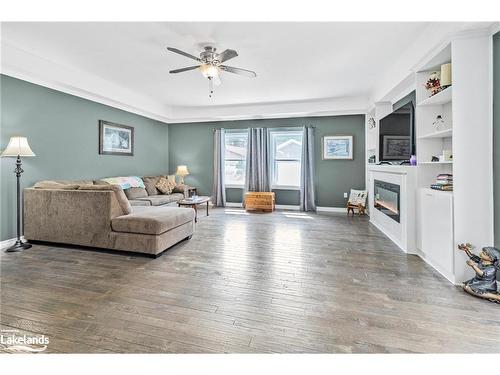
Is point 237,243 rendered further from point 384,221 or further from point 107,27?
point 107,27

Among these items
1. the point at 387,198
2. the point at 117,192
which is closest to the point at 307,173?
the point at 387,198

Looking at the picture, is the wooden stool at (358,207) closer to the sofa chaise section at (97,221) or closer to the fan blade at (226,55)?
the sofa chaise section at (97,221)

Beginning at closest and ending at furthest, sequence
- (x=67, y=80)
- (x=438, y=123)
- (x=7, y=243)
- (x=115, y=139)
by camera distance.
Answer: (x=438, y=123) < (x=7, y=243) < (x=67, y=80) < (x=115, y=139)

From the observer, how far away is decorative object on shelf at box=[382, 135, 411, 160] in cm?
369

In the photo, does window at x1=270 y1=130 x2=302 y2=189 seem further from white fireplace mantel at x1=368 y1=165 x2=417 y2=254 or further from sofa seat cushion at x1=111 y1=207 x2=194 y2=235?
sofa seat cushion at x1=111 y1=207 x2=194 y2=235

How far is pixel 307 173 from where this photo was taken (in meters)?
6.39

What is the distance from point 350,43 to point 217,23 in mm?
1701

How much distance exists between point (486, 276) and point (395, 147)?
237 cm

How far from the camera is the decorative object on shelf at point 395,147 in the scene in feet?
12.1

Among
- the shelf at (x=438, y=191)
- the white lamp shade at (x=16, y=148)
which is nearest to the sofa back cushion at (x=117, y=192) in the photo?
the white lamp shade at (x=16, y=148)

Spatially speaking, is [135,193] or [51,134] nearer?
[51,134]

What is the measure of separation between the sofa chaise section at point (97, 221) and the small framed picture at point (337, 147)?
165 inches

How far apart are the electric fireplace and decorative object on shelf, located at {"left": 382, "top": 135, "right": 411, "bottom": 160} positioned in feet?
1.49

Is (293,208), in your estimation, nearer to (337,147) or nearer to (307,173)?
(307,173)
